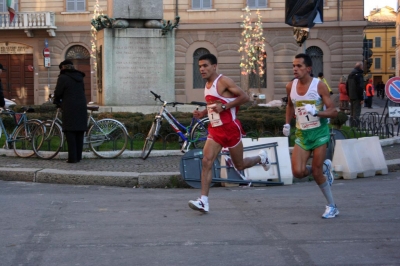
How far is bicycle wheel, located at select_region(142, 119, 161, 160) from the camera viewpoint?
1323cm

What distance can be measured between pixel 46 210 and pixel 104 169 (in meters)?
3.57

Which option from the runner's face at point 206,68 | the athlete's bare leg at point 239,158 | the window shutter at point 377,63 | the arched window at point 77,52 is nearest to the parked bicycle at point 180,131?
the athlete's bare leg at point 239,158

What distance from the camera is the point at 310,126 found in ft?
26.9

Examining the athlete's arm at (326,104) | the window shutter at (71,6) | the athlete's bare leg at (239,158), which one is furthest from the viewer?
the window shutter at (71,6)

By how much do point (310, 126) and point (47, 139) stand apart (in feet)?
21.6

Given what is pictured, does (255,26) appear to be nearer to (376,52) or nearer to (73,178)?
(73,178)

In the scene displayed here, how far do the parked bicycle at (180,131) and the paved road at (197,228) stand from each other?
254 cm

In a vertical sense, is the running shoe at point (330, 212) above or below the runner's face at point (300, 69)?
below

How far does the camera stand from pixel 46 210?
8812mm

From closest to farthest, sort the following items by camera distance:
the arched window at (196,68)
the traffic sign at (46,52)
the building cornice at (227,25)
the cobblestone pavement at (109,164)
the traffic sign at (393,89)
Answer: the cobblestone pavement at (109,164), the traffic sign at (393,89), the building cornice at (227,25), the traffic sign at (46,52), the arched window at (196,68)

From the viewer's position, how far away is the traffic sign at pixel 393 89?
1644 cm

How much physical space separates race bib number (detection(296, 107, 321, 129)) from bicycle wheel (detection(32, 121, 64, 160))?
6.21 metres

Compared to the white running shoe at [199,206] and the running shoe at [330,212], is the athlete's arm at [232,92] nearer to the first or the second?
the white running shoe at [199,206]

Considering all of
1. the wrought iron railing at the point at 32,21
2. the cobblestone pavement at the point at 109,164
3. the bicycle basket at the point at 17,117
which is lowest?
the cobblestone pavement at the point at 109,164
